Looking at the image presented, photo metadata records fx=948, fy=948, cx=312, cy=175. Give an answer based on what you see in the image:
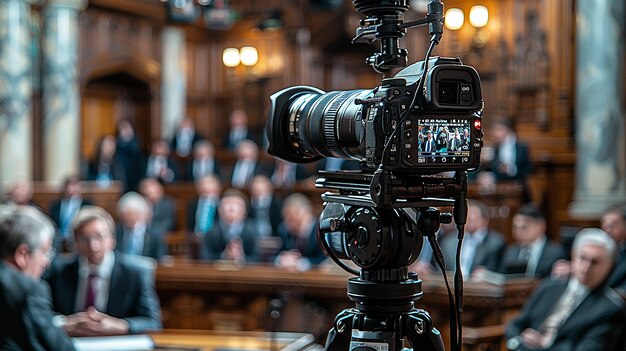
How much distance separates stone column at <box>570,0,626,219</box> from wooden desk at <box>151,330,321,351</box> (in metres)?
5.47

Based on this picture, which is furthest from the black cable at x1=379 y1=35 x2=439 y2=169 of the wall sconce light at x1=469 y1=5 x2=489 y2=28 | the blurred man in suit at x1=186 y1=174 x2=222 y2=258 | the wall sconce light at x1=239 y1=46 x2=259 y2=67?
the wall sconce light at x1=239 y1=46 x2=259 y2=67

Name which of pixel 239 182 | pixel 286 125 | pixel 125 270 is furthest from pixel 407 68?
pixel 239 182

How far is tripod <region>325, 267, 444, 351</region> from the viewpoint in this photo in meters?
2.01

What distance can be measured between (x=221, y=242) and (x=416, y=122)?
650cm

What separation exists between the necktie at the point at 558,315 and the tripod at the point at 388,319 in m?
2.63

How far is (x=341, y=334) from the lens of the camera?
2086mm

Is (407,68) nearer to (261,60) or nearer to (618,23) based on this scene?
(618,23)

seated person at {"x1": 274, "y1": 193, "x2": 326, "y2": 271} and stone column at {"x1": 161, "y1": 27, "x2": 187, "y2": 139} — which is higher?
stone column at {"x1": 161, "y1": 27, "x2": 187, "y2": 139}

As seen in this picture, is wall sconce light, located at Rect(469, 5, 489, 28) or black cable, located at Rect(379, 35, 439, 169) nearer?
black cable, located at Rect(379, 35, 439, 169)

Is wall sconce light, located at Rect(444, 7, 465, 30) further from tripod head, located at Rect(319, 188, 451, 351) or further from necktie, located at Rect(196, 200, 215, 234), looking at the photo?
tripod head, located at Rect(319, 188, 451, 351)

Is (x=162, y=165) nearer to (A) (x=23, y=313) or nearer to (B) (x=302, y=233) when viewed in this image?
(B) (x=302, y=233)

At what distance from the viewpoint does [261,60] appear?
49.4ft

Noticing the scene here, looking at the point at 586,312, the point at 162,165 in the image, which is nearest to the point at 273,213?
the point at 162,165

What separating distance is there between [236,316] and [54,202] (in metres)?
5.28
